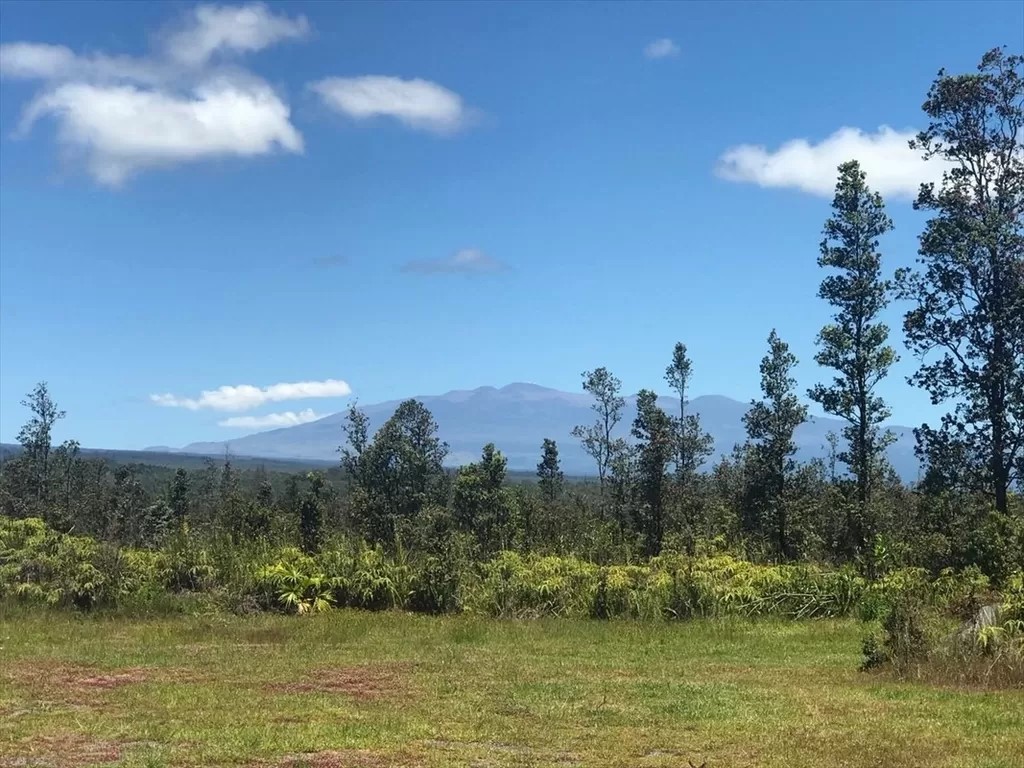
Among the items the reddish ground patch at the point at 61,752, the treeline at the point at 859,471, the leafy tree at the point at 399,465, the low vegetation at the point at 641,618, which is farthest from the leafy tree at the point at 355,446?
the reddish ground patch at the point at 61,752

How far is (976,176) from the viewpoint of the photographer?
82.2 feet

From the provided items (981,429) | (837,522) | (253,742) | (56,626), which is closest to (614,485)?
(837,522)

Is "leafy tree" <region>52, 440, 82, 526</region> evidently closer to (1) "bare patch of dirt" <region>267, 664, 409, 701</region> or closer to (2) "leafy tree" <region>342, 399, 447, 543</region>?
(2) "leafy tree" <region>342, 399, 447, 543</region>

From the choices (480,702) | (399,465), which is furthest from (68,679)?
(399,465)

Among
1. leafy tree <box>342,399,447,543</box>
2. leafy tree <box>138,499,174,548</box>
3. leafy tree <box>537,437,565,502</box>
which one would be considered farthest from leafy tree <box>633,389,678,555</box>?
leafy tree <box>138,499,174,548</box>

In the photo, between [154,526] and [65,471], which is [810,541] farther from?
[65,471]

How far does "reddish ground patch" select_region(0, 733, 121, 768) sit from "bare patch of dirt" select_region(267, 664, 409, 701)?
292 cm

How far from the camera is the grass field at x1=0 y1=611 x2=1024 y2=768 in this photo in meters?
8.02

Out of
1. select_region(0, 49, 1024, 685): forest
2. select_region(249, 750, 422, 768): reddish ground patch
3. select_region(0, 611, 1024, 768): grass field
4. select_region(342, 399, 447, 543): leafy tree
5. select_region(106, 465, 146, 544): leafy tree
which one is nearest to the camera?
select_region(249, 750, 422, 768): reddish ground patch

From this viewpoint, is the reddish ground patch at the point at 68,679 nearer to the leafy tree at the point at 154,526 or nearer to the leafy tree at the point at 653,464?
the leafy tree at the point at 154,526

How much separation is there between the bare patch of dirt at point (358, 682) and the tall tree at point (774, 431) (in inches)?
953

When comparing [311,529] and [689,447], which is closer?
[311,529]

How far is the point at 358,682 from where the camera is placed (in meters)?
11.9

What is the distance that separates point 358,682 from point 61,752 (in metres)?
4.29
